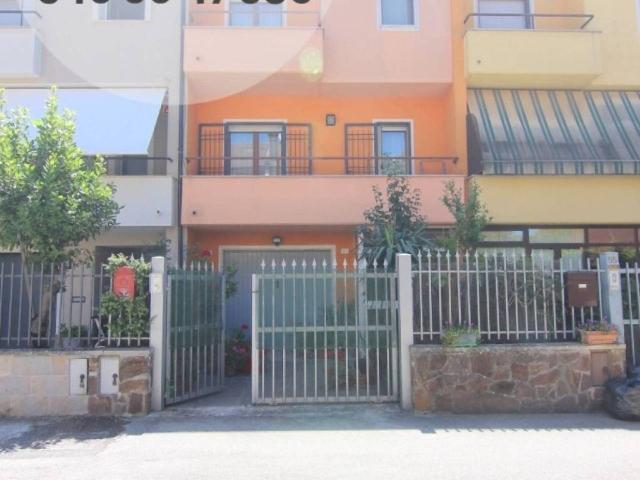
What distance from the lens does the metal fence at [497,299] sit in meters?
8.79

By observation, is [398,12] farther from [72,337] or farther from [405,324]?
[72,337]

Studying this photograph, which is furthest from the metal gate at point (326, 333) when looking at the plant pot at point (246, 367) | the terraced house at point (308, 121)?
the terraced house at point (308, 121)

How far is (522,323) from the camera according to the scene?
8852 mm

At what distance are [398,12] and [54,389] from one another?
10981mm

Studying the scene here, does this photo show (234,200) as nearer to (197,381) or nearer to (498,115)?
(197,381)

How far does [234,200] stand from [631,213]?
28.6 ft

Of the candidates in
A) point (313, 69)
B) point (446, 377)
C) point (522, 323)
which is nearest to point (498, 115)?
point (313, 69)

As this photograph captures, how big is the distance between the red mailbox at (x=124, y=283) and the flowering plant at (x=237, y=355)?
3.62m

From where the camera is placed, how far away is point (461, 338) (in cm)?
842

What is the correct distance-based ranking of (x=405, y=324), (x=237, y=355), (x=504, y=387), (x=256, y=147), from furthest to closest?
(x=256, y=147) < (x=237, y=355) < (x=405, y=324) < (x=504, y=387)

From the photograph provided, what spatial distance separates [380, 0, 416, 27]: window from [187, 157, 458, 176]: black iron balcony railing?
329 centimetres

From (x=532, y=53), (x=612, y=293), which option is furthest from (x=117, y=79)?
(x=612, y=293)

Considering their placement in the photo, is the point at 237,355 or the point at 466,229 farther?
the point at 237,355

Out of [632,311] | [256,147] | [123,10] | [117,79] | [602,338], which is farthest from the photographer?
[256,147]
